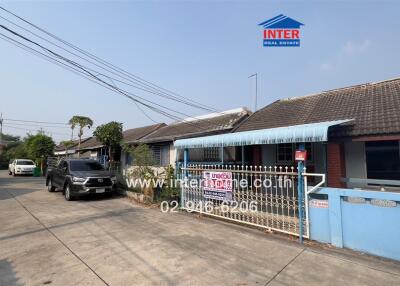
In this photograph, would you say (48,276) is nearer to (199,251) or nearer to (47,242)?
(47,242)

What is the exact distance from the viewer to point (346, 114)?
9352mm

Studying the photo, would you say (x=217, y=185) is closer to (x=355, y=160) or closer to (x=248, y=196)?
(x=248, y=196)

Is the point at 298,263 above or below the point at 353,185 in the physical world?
below

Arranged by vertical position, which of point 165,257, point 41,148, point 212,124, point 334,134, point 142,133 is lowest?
point 165,257

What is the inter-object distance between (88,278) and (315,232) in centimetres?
447

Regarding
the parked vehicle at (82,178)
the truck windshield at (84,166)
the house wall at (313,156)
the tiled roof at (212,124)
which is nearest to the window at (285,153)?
the house wall at (313,156)

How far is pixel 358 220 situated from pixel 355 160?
5318 mm

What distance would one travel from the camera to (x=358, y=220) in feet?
16.9

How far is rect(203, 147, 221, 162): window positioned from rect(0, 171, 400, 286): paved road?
580cm

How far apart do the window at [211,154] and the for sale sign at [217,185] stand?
472 cm

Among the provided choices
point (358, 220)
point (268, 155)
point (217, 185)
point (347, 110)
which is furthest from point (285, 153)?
point (358, 220)

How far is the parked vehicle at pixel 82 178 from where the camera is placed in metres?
11.4

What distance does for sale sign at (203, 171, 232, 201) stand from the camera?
7737 millimetres

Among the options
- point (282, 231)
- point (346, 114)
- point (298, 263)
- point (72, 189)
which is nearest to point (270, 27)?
point (346, 114)
